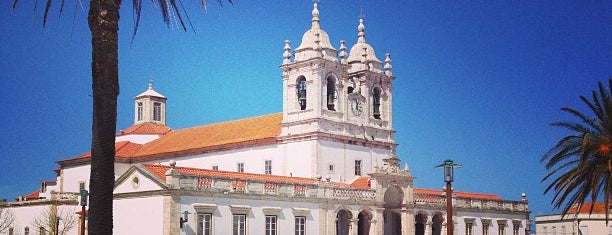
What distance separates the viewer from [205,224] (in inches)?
1626

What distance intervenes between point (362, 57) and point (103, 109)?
4539 cm

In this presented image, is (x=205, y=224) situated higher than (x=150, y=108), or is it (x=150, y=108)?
(x=150, y=108)

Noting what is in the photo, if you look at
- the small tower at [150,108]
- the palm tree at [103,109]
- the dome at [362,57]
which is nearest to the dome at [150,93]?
the small tower at [150,108]

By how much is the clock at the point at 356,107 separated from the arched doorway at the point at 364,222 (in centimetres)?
938

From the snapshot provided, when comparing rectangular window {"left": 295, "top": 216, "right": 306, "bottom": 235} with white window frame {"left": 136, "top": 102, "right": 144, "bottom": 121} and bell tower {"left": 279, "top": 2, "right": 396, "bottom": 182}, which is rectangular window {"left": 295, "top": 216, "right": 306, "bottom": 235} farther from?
white window frame {"left": 136, "top": 102, "right": 144, "bottom": 121}

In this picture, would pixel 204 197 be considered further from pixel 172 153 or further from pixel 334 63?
pixel 172 153

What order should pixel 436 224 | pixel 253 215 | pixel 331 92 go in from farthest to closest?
pixel 331 92 → pixel 436 224 → pixel 253 215

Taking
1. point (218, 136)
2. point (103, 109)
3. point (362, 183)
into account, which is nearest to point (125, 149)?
point (218, 136)

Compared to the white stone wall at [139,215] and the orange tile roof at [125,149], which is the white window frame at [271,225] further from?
the orange tile roof at [125,149]

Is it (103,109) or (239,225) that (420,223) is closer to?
(239,225)

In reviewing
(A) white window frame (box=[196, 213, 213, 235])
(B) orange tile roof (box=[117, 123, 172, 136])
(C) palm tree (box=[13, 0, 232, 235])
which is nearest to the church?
(A) white window frame (box=[196, 213, 213, 235])

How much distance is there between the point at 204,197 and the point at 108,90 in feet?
80.2

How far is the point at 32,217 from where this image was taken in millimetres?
60156

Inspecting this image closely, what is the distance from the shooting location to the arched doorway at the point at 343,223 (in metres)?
50.0
